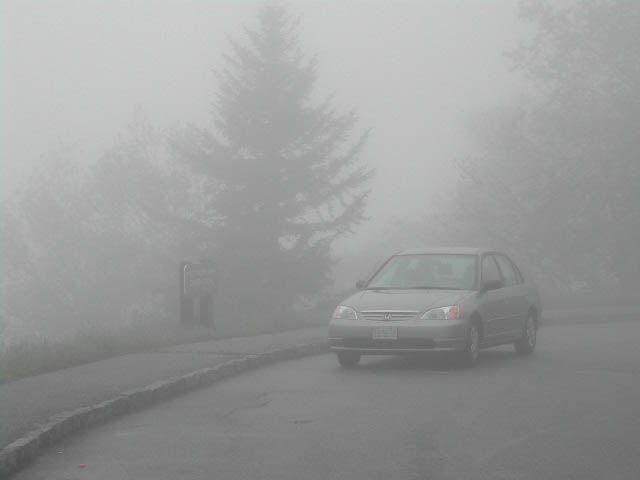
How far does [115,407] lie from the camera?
9.70 metres

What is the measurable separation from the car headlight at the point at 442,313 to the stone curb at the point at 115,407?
2386 millimetres

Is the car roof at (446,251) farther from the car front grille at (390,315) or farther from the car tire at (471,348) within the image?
A: the car front grille at (390,315)

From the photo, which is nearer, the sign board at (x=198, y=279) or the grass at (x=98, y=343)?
the grass at (x=98, y=343)

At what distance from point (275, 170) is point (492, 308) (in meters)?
21.9

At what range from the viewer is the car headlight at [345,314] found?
1349 centimetres

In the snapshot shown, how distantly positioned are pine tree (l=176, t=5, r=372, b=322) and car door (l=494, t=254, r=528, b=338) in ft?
62.5

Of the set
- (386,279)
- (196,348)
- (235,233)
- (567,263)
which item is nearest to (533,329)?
(386,279)

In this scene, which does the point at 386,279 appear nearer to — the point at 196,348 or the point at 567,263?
the point at 196,348

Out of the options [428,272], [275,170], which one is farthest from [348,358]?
[275,170]

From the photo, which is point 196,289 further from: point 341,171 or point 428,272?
point 341,171

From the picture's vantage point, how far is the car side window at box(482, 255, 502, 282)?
14723mm

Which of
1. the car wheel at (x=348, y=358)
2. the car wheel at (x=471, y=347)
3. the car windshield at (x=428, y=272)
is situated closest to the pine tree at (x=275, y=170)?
the car windshield at (x=428, y=272)

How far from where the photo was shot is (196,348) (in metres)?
15.2

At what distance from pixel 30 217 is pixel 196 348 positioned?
44710 mm
